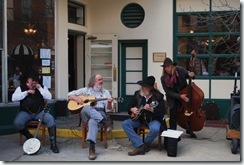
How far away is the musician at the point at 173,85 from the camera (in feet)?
21.3

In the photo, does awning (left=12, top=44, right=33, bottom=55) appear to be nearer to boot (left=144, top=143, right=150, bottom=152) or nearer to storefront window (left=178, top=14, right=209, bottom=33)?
boot (left=144, top=143, right=150, bottom=152)

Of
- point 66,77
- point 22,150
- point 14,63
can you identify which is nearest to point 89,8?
point 66,77

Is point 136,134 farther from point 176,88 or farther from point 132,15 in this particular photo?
point 132,15

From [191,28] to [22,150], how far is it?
216 inches

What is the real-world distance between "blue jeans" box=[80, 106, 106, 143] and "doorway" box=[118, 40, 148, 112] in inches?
146

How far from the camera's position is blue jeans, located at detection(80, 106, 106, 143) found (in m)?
5.87

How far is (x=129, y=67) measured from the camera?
10.0m

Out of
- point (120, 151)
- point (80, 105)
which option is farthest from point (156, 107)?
point (80, 105)

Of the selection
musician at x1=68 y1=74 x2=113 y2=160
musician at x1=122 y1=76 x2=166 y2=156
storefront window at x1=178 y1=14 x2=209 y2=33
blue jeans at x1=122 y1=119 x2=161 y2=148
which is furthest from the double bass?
storefront window at x1=178 y1=14 x2=209 y2=33

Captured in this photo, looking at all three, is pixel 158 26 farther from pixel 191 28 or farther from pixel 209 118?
pixel 209 118

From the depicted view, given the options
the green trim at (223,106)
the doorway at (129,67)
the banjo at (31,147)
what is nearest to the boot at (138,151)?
the banjo at (31,147)

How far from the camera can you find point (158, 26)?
955 cm

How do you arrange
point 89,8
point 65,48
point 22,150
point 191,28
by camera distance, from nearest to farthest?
point 22,150 < point 65,48 < point 191,28 < point 89,8

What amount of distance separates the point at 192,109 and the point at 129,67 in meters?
3.56
